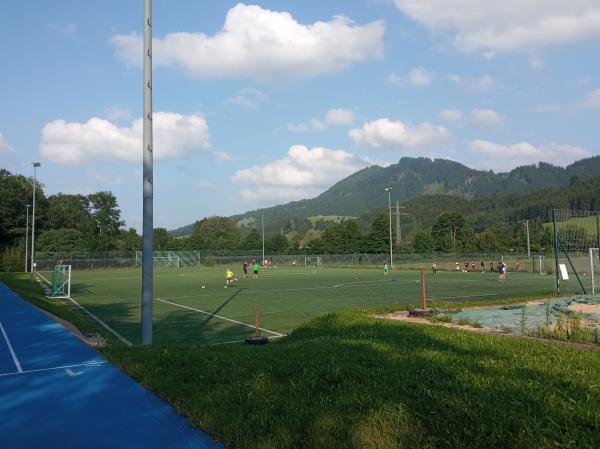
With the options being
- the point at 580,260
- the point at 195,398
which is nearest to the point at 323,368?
the point at 195,398

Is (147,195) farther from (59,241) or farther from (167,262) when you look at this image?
(59,241)

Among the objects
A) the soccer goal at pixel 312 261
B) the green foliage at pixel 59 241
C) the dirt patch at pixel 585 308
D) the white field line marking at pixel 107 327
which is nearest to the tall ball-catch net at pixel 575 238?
the dirt patch at pixel 585 308

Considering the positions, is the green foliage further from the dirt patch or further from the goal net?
the dirt patch

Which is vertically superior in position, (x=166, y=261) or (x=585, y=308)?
(x=166, y=261)

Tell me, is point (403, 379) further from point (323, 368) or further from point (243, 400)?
point (243, 400)

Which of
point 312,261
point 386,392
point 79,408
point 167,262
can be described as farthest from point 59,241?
point 386,392

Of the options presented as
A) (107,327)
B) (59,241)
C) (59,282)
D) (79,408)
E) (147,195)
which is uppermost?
(59,241)

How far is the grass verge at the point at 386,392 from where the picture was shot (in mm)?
4242

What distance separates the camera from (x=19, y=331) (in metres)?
13.1

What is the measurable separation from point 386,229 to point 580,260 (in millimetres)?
77563

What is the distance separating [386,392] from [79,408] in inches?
146

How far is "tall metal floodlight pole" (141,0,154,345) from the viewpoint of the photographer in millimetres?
10977

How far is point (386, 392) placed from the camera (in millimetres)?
5387

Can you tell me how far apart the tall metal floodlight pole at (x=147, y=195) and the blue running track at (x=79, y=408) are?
1.39 metres
